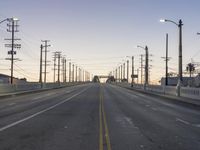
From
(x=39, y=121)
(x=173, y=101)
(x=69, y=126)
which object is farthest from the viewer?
(x=173, y=101)

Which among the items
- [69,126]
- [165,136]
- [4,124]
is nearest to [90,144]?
[165,136]

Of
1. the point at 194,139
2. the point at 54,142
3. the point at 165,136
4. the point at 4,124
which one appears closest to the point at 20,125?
the point at 4,124

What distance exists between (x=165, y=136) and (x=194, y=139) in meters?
1.02

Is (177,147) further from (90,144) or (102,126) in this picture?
(102,126)

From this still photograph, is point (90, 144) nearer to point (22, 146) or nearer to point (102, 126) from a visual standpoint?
point (22, 146)

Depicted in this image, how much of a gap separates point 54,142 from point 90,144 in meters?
1.12

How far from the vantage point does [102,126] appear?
1662 cm

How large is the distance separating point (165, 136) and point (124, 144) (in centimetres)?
243

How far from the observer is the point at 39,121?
18.3 m

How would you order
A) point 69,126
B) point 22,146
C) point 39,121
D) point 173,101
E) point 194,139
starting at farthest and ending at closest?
point 173,101
point 39,121
point 69,126
point 194,139
point 22,146

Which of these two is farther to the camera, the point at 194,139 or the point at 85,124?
the point at 85,124

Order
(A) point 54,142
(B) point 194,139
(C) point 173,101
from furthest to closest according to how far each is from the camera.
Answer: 1. (C) point 173,101
2. (B) point 194,139
3. (A) point 54,142

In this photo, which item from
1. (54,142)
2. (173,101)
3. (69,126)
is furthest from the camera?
(173,101)

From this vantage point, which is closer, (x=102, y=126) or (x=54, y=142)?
(x=54, y=142)
